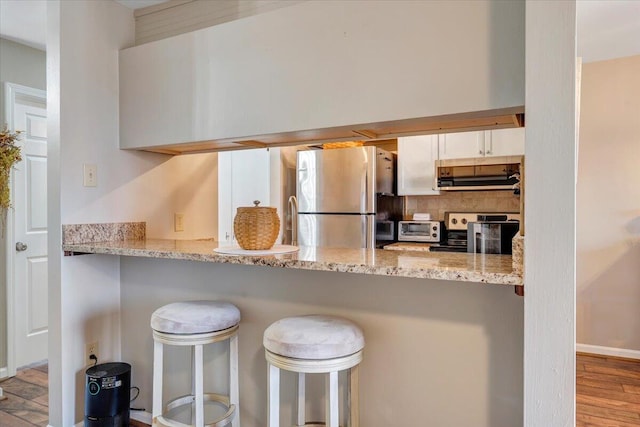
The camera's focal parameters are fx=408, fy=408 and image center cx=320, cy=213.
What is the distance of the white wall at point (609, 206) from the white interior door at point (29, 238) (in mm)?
4630

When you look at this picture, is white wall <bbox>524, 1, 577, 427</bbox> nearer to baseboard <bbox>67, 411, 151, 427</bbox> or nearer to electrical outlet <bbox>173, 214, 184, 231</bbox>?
baseboard <bbox>67, 411, 151, 427</bbox>

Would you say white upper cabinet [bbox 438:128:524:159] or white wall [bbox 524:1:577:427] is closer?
white wall [bbox 524:1:577:427]

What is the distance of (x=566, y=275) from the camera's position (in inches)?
45.2

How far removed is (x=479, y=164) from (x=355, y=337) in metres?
2.58

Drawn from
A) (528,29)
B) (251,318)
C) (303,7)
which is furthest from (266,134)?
(528,29)

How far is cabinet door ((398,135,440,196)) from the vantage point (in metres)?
3.68

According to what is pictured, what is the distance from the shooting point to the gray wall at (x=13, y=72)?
3.01 m

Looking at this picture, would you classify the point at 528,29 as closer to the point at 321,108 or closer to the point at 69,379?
the point at 321,108

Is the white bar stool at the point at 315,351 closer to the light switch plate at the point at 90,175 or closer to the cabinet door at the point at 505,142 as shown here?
the light switch plate at the point at 90,175

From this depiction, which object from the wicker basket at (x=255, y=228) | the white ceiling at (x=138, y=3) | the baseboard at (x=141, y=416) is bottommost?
the baseboard at (x=141, y=416)

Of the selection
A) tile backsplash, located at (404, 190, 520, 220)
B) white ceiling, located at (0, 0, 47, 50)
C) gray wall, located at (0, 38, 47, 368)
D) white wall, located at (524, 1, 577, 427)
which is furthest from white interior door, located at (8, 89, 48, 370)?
white wall, located at (524, 1, 577, 427)

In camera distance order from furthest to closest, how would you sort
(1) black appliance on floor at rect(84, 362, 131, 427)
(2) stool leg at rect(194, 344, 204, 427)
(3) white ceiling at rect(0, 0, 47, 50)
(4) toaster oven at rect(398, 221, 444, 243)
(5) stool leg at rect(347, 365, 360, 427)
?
(4) toaster oven at rect(398, 221, 444, 243) < (3) white ceiling at rect(0, 0, 47, 50) < (1) black appliance on floor at rect(84, 362, 131, 427) < (2) stool leg at rect(194, 344, 204, 427) < (5) stool leg at rect(347, 365, 360, 427)

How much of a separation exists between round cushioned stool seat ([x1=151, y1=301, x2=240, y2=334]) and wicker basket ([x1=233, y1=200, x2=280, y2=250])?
0.31 m

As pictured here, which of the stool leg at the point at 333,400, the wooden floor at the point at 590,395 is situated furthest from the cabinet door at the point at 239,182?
the stool leg at the point at 333,400
